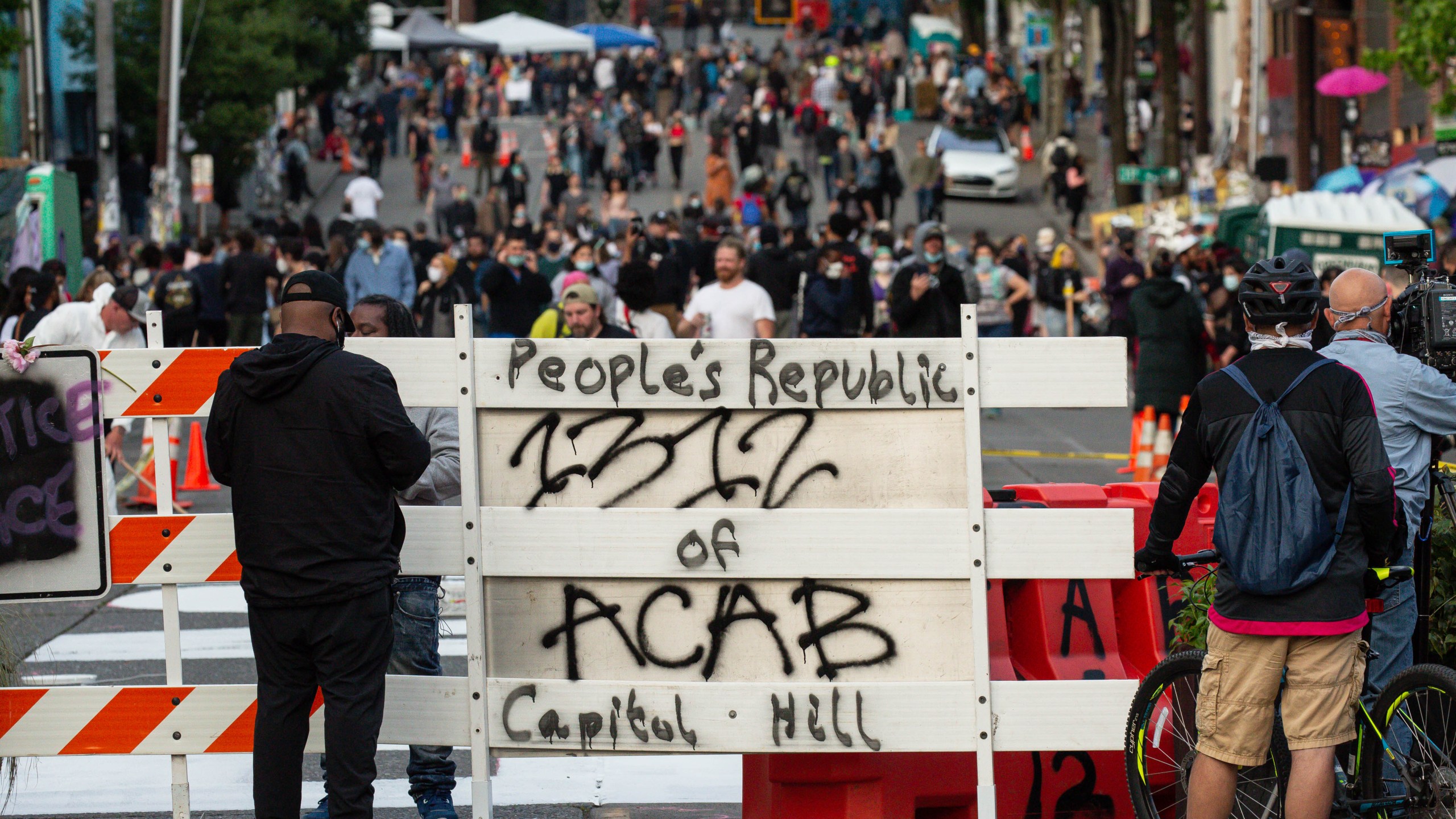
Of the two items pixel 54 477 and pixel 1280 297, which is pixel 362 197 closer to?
pixel 54 477

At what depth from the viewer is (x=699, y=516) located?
16.3 feet

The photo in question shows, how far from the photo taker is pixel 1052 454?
15.6 m

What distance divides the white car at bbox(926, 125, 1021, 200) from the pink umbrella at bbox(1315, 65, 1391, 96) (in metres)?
8.78

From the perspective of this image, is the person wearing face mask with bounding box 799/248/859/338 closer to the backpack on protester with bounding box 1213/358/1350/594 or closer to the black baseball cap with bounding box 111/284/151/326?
the black baseball cap with bounding box 111/284/151/326

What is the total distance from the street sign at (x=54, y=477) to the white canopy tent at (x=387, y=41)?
4428cm

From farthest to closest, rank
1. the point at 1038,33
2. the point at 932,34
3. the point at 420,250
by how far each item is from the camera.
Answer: the point at 932,34, the point at 1038,33, the point at 420,250

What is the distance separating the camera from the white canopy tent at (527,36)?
5059 centimetres

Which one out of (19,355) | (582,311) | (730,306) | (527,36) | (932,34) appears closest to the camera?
(19,355)

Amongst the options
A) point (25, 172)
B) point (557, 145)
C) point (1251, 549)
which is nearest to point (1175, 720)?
point (1251, 549)

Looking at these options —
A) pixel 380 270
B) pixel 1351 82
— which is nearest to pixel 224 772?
pixel 380 270

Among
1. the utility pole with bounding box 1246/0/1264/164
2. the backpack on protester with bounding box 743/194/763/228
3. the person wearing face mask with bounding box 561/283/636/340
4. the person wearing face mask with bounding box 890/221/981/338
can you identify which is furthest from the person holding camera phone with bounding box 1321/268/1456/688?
the utility pole with bounding box 1246/0/1264/164

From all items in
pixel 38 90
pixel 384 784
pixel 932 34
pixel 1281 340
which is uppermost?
pixel 932 34

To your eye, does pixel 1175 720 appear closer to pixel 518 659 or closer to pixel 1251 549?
pixel 1251 549

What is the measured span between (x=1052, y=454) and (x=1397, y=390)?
10.0m
